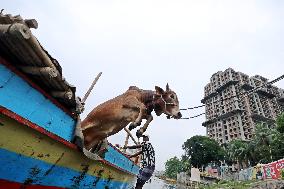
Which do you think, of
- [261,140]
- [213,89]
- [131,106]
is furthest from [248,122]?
[131,106]

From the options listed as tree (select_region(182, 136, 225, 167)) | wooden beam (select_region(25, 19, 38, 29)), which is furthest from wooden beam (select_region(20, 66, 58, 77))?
tree (select_region(182, 136, 225, 167))

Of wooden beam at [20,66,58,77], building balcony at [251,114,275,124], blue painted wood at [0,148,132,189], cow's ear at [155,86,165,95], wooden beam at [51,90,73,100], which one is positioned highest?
building balcony at [251,114,275,124]

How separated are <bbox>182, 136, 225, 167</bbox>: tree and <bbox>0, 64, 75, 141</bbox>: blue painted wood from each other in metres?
78.2

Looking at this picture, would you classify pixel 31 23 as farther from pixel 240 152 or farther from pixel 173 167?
pixel 173 167

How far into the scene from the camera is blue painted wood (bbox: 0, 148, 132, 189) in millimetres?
3299

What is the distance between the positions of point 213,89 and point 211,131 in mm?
21789

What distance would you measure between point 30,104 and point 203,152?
79.8 meters

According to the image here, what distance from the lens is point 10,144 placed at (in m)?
3.17

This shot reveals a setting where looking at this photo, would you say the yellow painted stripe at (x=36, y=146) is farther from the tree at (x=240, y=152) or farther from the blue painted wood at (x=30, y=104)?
the tree at (x=240, y=152)

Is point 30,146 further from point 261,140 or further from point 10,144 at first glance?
point 261,140

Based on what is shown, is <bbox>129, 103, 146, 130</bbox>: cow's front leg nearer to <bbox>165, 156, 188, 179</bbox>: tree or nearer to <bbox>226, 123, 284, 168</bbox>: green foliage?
<bbox>226, 123, 284, 168</bbox>: green foliage

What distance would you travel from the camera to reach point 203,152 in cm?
7806

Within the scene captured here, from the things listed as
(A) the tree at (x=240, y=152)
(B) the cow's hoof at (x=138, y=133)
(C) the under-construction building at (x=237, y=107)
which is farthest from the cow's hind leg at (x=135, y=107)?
(C) the under-construction building at (x=237, y=107)

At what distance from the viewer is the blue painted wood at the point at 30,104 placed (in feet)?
9.96
